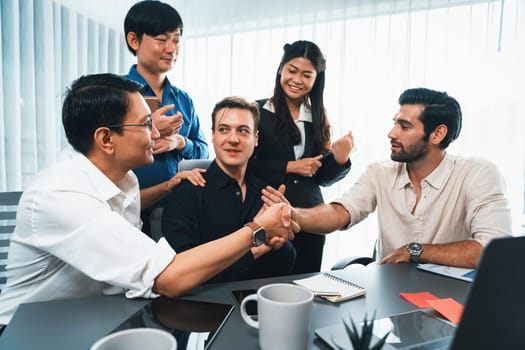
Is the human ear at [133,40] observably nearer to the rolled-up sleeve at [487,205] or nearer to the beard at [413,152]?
the beard at [413,152]

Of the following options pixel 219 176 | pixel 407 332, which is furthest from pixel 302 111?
pixel 407 332

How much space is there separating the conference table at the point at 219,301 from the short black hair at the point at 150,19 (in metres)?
1.42

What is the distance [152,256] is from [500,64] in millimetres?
3188

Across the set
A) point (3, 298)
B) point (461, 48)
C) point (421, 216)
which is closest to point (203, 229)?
point (3, 298)

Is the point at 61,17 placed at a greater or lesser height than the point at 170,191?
greater

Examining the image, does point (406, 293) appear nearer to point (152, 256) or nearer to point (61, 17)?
point (152, 256)

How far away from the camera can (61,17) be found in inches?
116

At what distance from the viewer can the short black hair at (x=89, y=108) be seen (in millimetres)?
1187

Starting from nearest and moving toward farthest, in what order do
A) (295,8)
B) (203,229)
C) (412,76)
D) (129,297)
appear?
1. (129,297)
2. (203,229)
3. (412,76)
4. (295,8)

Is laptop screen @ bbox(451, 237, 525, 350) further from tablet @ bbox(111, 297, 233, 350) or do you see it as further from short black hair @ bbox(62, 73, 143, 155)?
short black hair @ bbox(62, 73, 143, 155)

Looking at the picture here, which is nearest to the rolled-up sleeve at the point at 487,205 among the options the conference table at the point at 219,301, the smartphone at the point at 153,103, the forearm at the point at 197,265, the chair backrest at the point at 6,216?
the conference table at the point at 219,301

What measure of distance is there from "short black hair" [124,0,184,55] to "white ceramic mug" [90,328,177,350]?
5.59 ft

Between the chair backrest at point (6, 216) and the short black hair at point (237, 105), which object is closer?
the chair backrest at point (6, 216)

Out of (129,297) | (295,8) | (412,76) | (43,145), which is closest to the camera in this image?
(129,297)
